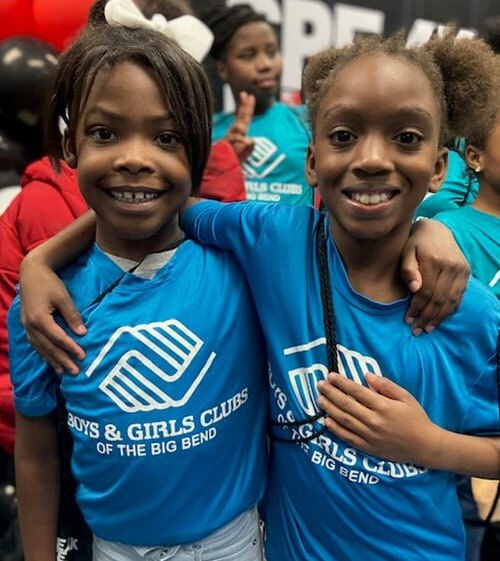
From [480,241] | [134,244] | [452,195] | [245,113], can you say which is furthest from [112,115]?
[245,113]

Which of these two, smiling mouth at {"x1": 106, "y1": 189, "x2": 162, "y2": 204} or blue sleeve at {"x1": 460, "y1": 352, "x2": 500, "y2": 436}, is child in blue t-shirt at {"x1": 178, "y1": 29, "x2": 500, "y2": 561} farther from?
smiling mouth at {"x1": 106, "y1": 189, "x2": 162, "y2": 204}

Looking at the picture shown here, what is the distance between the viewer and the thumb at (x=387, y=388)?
787mm

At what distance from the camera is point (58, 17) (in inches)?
78.7

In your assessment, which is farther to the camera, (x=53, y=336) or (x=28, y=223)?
(x=28, y=223)

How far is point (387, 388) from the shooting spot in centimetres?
79

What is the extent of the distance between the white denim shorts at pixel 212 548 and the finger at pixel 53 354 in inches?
10.7

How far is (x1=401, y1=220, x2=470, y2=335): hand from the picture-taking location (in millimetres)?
777

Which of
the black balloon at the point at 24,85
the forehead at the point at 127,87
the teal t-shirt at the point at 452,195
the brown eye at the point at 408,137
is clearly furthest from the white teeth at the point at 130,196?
the black balloon at the point at 24,85

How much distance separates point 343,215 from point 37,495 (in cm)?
60

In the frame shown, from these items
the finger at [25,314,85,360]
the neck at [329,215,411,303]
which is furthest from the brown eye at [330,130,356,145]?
the finger at [25,314,85,360]

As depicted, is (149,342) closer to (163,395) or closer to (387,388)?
(163,395)

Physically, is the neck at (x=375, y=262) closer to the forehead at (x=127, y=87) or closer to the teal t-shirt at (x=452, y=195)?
the forehead at (x=127, y=87)

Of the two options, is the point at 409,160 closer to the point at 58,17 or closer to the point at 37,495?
the point at 37,495

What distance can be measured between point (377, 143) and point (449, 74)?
0.20 meters
